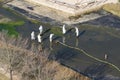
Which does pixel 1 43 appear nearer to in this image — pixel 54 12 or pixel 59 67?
pixel 59 67

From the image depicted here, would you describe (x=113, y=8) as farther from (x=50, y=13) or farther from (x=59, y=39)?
(x=59, y=39)

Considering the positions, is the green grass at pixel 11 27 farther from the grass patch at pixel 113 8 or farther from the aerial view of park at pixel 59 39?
the grass patch at pixel 113 8

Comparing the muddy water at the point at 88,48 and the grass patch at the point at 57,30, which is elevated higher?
the grass patch at the point at 57,30

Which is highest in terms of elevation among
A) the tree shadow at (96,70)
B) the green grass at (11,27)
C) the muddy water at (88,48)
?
the green grass at (11,27)

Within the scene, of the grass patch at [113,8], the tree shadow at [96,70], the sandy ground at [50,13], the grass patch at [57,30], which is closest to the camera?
the tree shadow at [96,70]

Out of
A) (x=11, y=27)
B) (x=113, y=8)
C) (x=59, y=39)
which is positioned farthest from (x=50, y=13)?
(x=113, y=8)

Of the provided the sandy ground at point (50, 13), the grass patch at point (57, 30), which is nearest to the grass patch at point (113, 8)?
the sandy ground at point (50, 13)

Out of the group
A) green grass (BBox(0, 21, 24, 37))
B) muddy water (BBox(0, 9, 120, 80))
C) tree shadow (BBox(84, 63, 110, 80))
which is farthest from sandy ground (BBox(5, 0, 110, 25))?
tree shadow (BBox(84, 63, 110, 80))
